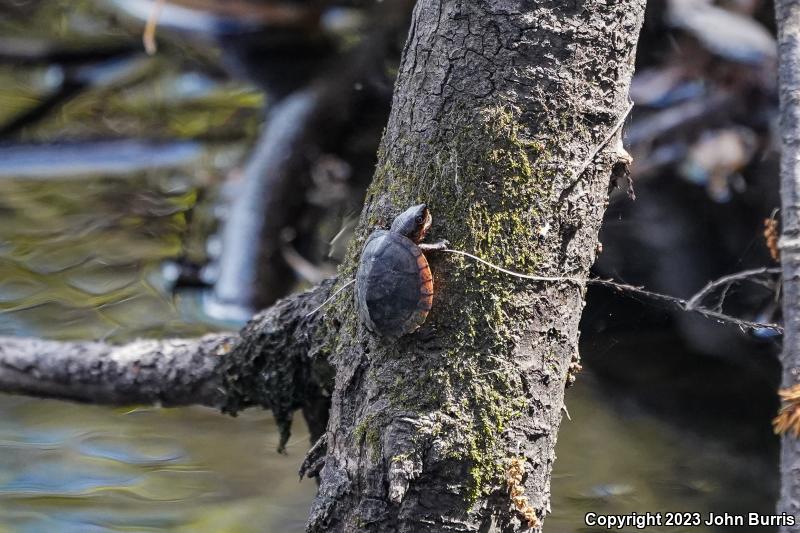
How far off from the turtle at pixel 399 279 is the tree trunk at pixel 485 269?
2cm

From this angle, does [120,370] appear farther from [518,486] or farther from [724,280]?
[724,280]

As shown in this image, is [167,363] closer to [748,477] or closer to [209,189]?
[748,477]

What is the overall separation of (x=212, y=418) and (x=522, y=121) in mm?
1925

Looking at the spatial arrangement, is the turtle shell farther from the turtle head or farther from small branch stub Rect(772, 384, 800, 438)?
small branch stub Rect(772, 384, 800, 438)

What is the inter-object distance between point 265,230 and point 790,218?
7.27 feet

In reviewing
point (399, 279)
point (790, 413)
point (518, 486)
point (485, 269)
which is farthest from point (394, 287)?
point (790, 413)

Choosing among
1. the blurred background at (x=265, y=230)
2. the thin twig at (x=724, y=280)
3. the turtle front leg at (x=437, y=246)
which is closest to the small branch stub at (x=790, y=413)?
the thin twig at (x=724, y=280)

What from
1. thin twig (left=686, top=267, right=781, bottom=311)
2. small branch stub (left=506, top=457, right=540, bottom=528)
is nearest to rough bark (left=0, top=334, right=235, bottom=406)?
small branch stub (left=506, top=457, right=540, bottom=528)

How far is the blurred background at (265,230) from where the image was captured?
2.30 meters

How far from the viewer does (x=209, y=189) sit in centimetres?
379

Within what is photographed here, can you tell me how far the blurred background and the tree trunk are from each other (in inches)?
10.9

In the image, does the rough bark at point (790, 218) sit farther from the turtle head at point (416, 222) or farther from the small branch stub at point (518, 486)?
the turtle head at point (416, 222)

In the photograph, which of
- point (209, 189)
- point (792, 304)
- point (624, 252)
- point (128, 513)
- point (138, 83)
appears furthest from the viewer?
point (138, 83)

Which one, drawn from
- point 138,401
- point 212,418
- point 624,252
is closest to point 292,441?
point 212,418
